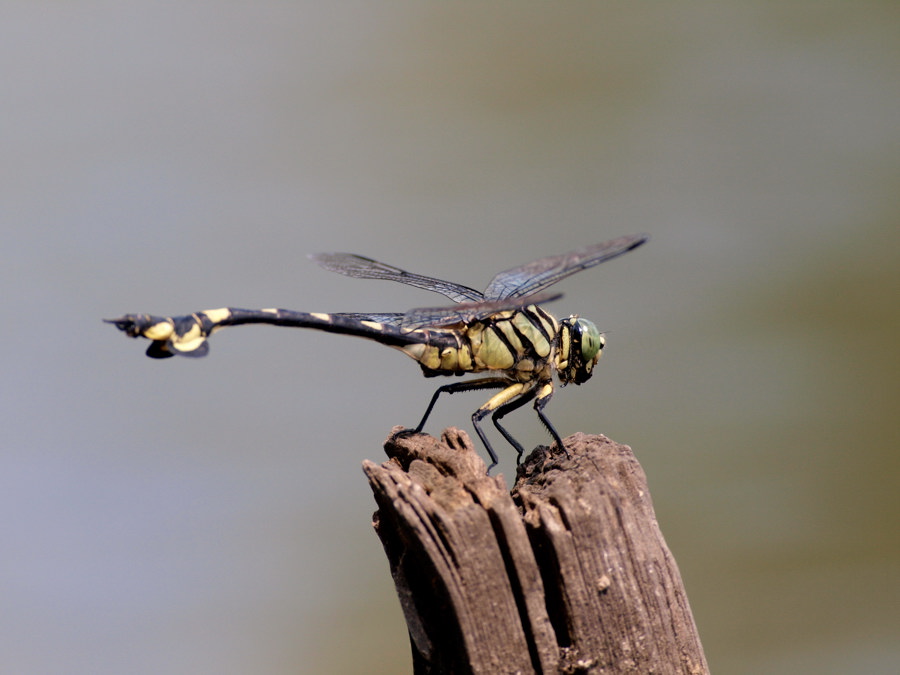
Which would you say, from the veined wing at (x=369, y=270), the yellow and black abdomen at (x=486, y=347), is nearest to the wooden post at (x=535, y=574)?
the yellow and black abdomen at (x=486, y=347)

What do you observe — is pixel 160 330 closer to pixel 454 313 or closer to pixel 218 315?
pixel 218 315

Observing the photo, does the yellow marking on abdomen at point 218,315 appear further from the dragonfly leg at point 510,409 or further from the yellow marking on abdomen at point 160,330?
the dragonfly leg at point 510,409

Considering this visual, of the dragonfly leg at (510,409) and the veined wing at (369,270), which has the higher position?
the veined wing at (369,270)

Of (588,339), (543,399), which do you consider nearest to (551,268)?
(588,339)

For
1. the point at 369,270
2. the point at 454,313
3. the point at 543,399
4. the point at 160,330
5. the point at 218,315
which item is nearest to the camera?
the point at 160,330

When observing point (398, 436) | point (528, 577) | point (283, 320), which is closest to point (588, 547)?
point (528, 577)

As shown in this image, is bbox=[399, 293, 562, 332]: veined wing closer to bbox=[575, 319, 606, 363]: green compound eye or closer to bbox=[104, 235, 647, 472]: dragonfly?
bbox=[104, 235, 647, 472]: dragonfly

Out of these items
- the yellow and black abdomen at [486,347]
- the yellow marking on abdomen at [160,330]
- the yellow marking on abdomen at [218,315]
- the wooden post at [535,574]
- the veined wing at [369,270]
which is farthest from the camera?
the veined wing at [369,270]
